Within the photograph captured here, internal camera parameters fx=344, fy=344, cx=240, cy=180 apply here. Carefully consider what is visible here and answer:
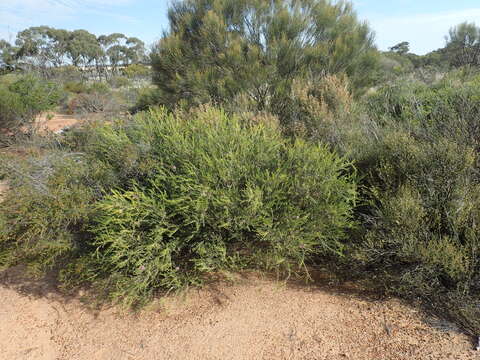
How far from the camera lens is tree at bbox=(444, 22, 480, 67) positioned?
69.2 ft

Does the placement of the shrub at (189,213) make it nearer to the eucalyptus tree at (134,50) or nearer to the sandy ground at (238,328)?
the sandy ground at (238,328)

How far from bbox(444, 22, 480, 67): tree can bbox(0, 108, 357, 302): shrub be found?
21.9m

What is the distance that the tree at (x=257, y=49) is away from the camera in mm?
8883

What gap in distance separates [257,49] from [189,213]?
6.58 m

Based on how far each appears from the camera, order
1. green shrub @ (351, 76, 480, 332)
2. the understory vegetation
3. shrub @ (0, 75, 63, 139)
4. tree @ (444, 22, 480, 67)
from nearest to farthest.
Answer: green shrub @ (351, 76, 480, 332), the understory vegetation, shrub @ (0, 75, 63, 139), tree @ (444, 22, 480, 67)

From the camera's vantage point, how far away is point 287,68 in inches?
361

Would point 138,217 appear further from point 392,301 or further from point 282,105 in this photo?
point 282,105

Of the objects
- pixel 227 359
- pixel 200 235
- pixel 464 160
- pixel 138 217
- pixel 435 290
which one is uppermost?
pixel 464 160

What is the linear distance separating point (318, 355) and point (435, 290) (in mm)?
1316

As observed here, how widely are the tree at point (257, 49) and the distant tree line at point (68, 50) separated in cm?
1947

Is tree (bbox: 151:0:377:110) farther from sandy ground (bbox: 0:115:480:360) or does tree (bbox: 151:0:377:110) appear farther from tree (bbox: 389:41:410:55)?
tree (bbox: 389:41:410:55)

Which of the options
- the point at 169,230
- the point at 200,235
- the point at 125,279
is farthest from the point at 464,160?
the point at 125,279

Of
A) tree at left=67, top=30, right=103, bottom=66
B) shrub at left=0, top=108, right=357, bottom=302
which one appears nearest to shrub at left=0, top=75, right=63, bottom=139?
shrub at left=0, top=108, right=357, bottom=302

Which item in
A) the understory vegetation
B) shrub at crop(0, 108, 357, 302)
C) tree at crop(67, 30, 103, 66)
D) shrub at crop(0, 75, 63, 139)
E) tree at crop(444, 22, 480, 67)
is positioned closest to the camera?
the understory vegetation
